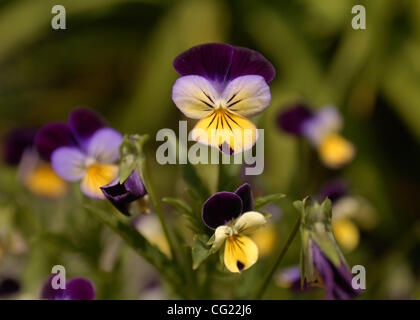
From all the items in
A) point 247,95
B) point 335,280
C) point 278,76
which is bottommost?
point 335,280

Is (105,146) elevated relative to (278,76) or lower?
lower

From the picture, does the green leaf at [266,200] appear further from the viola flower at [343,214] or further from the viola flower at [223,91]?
the viola flower at [343,214]

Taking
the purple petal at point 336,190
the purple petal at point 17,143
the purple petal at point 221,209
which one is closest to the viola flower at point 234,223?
the purple petal at point 221,209

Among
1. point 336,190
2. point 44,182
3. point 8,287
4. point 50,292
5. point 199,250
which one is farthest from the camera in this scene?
point 44,182

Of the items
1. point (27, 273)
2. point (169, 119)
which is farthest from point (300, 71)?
point (27, 273)

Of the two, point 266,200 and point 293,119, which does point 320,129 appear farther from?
point 266,200

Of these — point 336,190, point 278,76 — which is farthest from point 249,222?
point 278,76
